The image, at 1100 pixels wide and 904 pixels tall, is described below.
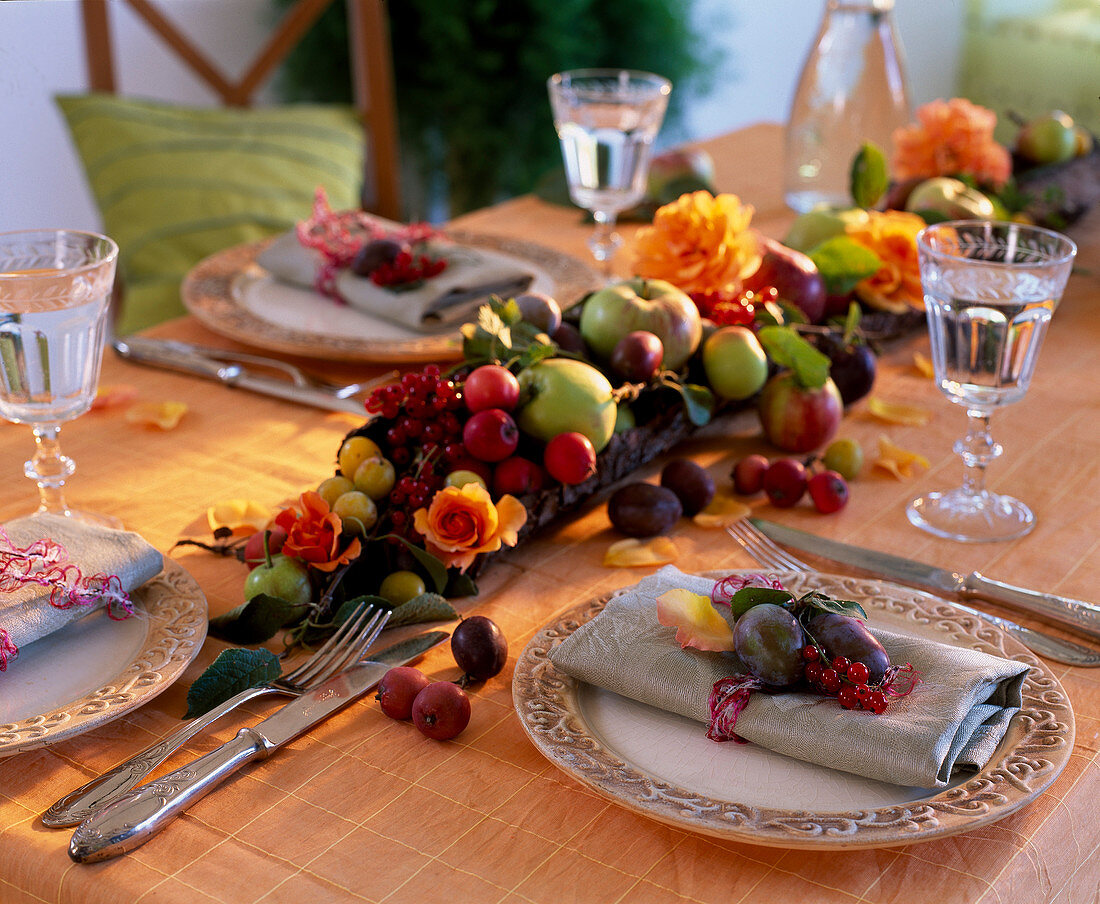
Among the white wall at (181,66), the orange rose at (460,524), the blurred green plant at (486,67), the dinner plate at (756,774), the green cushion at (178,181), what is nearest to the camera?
the dinner plate at (756,774)

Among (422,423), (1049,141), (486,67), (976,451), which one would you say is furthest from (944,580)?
Answer: (486,67)

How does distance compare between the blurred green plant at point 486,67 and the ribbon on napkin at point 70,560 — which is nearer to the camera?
the ribbon on napkin at point 70,560

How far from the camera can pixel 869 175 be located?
1.43m

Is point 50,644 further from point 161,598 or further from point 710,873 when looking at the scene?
point 710,873

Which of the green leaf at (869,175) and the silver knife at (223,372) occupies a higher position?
the green leaf at (869,175)

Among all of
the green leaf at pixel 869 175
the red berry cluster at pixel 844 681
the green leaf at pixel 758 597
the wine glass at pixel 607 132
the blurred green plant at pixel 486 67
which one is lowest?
the blurred green plant at pixel 486 67

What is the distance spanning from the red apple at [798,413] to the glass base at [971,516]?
4.5 inches

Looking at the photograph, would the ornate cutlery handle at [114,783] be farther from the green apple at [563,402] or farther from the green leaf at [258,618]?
the green apple at [563,402]

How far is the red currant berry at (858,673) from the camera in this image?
1.97ft

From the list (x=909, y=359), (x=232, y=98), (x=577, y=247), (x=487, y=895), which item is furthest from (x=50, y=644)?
(x=232, y=98)

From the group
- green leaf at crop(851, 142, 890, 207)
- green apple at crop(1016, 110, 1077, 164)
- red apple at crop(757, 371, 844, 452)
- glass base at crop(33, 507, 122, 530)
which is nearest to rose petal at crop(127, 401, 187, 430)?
glass base at crop(33, 507, 122, 530)

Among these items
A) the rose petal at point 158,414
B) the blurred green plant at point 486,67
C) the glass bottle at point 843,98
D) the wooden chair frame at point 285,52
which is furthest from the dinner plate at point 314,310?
the blurred green plant at point 486,67

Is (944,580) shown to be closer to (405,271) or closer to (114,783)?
(114,783)

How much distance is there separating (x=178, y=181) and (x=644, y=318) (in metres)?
1.59
